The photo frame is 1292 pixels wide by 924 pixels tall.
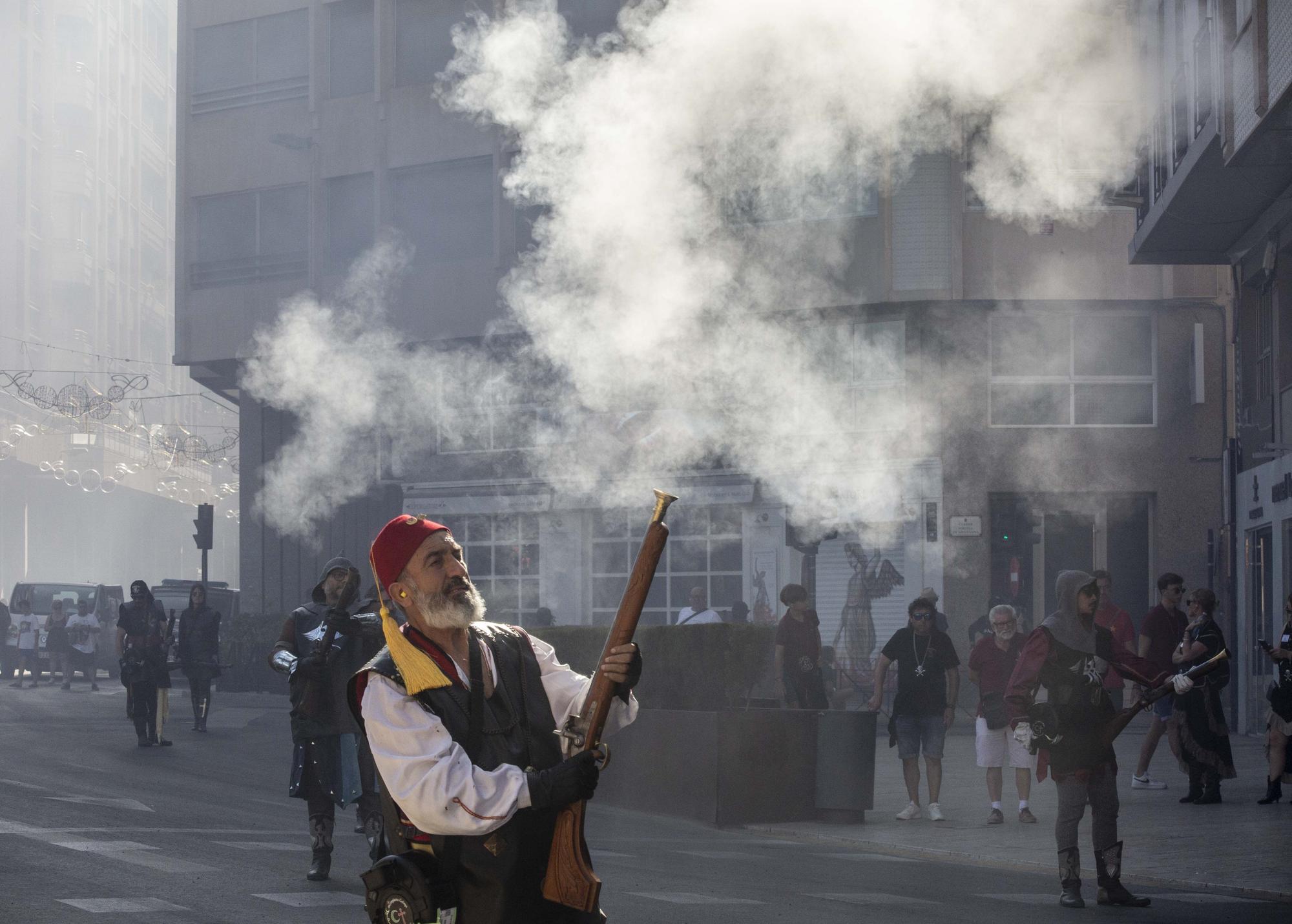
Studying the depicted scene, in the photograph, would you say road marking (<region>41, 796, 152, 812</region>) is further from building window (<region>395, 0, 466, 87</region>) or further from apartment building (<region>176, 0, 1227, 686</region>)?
building window (<region>395, 0, 466, 87</region>)

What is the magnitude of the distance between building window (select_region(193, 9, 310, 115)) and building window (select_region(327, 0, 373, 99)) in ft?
1.77

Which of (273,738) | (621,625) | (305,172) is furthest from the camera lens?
(305,172)

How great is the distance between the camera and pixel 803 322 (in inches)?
952

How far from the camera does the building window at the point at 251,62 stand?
31.5 metres

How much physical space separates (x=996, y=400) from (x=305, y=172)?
14.1 meters

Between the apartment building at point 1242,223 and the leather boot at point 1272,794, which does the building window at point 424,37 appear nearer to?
the apartment building at point 1242,223

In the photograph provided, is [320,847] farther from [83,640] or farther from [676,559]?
[83,640]

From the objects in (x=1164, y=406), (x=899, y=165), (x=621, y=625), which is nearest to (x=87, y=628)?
(x=899, y=165)

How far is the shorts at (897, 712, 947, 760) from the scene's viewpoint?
12.3 metres

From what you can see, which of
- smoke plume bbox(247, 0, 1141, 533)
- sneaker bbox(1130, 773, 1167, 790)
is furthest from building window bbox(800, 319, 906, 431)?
sneaker bbox(1130, 773, 1167, 790)

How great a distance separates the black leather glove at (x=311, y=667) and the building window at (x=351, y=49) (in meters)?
23.0

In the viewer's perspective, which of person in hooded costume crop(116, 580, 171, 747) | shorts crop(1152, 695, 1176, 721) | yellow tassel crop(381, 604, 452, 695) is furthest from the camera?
person in hooded costume crop(116, 580, 171, 747)

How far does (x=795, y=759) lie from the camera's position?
1256 centimetres

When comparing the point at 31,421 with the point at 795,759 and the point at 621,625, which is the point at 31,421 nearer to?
the point at 795,759
